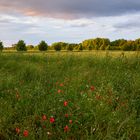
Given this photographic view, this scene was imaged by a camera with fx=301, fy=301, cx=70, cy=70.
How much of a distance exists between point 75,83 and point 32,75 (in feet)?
5.83

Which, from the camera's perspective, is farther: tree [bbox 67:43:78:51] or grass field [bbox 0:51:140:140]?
tree [bbox 67:43:78:51]

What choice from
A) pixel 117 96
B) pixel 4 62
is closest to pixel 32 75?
pixel 4 62

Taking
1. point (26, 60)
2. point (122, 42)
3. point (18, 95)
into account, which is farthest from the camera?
point (122, 42)

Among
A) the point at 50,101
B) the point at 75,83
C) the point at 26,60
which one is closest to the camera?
the point at 50,101

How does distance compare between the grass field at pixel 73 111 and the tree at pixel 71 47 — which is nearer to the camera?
the grass field at pixel 73 111

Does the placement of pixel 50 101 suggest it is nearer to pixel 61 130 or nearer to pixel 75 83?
pixel 61 130

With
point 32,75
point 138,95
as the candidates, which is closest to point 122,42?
point 32,75

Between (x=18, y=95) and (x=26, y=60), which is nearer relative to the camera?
(x=18, y=95)

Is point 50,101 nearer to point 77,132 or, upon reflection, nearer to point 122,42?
point 77,132

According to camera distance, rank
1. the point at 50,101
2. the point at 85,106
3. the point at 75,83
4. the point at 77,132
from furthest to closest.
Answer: the point at 75,83
the point at 50,101
the point at 85,106
the point at 77,132

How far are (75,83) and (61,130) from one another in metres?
2.64

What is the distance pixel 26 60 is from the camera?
10992 millimetres

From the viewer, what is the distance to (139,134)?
387 cm

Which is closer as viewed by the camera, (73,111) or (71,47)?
(73,111)
